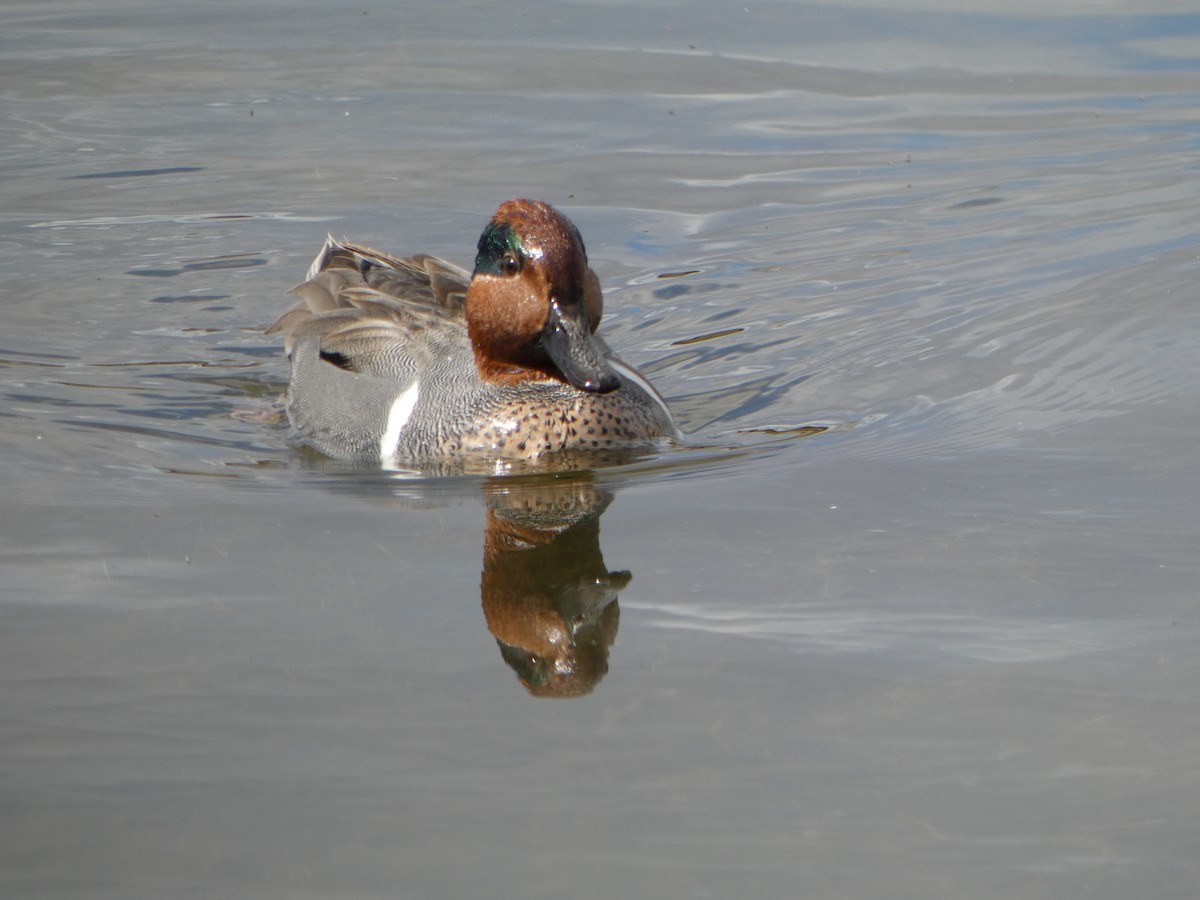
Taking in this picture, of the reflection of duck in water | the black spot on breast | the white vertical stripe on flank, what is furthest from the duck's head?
the black spot on breast

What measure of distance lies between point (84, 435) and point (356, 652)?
3080 millimetres

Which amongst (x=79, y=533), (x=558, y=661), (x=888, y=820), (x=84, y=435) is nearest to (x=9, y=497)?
(x=79, y=533)

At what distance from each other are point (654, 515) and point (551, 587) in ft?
2.30

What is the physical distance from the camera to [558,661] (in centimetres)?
438

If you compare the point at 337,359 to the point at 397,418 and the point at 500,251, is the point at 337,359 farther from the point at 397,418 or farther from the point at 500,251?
the point at 500,251

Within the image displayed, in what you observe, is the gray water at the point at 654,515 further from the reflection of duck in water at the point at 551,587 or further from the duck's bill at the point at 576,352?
the duck's bill at the point at 576,352

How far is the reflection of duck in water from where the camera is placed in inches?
171

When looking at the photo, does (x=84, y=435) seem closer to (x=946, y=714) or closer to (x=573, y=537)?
(x=573, y=537)

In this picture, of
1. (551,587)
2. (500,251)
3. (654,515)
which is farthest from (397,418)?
(551,587)

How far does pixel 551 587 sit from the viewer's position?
4.97 metres

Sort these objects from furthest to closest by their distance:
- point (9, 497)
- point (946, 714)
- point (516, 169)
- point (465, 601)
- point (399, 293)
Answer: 1. point (516, 169)
2. point (399, 293)
3. point (9, 497)
4. point (465, 601)
5. point (946, 714)

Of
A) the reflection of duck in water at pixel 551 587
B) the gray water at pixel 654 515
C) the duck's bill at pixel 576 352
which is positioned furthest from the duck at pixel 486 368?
the reflection of duck in water at pixel 551 587

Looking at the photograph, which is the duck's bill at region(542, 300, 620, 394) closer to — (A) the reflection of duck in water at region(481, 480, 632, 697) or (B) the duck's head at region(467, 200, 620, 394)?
(B) the duck's head at region(467, 200, 620, 394)

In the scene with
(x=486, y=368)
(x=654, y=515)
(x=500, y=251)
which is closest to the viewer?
(x=654, y=515)
